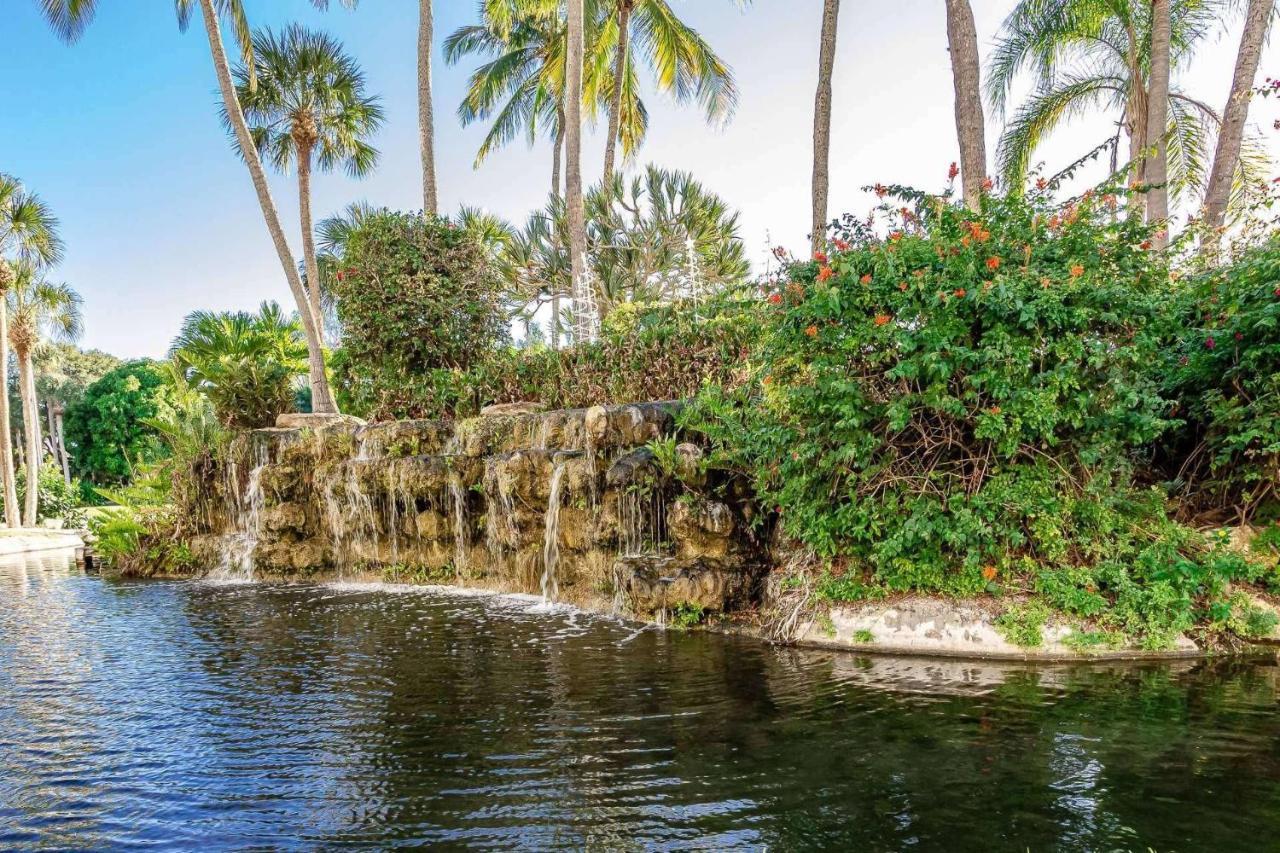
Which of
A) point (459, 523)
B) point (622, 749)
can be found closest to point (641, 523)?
point (459, 523)

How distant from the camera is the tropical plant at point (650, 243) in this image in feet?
82.6

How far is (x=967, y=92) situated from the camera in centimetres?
1077

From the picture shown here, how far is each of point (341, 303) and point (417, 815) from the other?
44.0 feet

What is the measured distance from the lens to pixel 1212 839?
3.07 metres

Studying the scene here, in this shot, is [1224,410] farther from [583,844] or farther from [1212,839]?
[583,844]

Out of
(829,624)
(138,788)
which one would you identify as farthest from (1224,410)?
(138,788)

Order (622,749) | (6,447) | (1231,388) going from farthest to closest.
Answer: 1. (6,447)
2. (1231,388)
3. (622,749)

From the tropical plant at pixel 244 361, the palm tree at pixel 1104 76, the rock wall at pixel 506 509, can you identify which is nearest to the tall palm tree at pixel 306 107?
the tropical plant at pixel 244 361

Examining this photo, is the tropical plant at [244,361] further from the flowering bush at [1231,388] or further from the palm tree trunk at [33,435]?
the flowering bush at [1231,388]

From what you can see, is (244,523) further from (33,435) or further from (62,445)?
(62,445)

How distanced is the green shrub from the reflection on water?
336 inches

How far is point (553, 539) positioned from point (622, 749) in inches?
209

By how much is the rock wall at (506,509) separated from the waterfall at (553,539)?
2 cm

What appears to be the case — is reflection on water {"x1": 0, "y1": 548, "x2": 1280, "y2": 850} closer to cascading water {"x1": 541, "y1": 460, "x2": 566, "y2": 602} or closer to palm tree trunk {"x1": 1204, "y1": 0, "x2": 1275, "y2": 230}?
cascading water {"x1": 541, "y1": 460, "x2": 566, "y2": 602}
